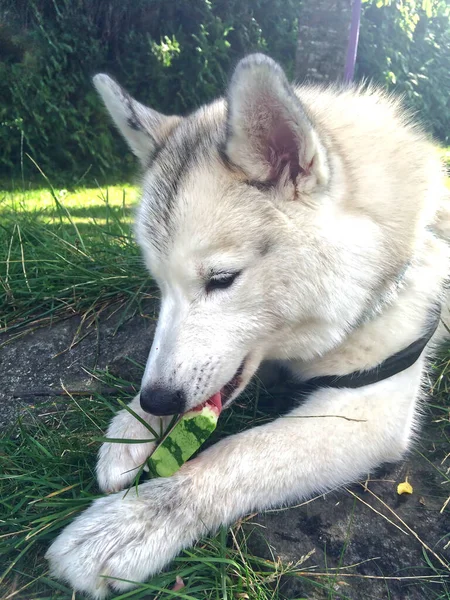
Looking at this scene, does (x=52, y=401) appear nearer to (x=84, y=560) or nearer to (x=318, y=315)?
(x=84, y=560)

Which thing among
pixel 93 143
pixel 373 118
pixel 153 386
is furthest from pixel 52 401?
pixel 93 143

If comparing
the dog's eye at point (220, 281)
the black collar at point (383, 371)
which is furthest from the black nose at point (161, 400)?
the black collar at point (383, 371)

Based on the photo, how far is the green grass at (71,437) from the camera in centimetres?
170

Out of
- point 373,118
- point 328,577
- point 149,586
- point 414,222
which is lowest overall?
point 149,586

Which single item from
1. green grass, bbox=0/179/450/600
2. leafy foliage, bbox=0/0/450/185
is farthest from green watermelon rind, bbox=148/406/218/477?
leafy foliage, bbox=0/0/450/185

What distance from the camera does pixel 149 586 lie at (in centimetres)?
162

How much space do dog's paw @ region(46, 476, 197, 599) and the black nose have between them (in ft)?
0.84

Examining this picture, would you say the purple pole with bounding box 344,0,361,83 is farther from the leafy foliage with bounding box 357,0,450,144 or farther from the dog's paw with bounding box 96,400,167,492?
the leafy foliage with bounding box 357,0,450,144

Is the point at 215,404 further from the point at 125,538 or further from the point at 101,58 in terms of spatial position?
the point at 101,58

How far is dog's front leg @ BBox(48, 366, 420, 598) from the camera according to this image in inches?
67.8

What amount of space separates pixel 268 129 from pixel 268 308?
2.01ft

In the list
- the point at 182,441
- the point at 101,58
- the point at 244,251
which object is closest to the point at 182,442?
→ the point at 182,441

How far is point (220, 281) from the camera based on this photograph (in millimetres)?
1915

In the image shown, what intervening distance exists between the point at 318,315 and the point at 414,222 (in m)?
0.57
